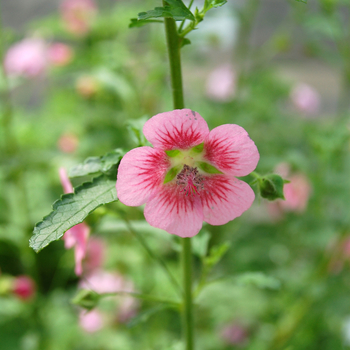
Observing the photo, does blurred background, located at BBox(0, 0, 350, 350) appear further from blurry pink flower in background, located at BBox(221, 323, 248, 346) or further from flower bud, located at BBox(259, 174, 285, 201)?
flower bud, located at BBox(259, 174, 285, 201)

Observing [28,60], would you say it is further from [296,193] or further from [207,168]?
[207,168]

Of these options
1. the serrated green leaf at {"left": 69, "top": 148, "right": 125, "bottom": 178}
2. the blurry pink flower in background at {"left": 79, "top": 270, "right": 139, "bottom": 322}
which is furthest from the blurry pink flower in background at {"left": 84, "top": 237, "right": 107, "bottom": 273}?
the serrated green leaf at {"left": 69, "top": 148, "right": 125, "bottom": 178}

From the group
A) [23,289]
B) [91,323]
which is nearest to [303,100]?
[91,323]

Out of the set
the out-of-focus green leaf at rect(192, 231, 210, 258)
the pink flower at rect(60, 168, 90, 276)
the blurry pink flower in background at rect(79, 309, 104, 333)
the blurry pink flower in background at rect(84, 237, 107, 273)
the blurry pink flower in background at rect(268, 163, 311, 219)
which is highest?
the pink flower at rect(60, 168, 90, 276)

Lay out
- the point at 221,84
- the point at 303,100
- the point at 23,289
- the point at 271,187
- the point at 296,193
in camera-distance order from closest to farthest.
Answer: the point at 271,187, the point at 23,289, the point at 296,193, the point at 303,100, the point at 221,84

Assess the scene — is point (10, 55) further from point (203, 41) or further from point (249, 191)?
point (249, 191)
